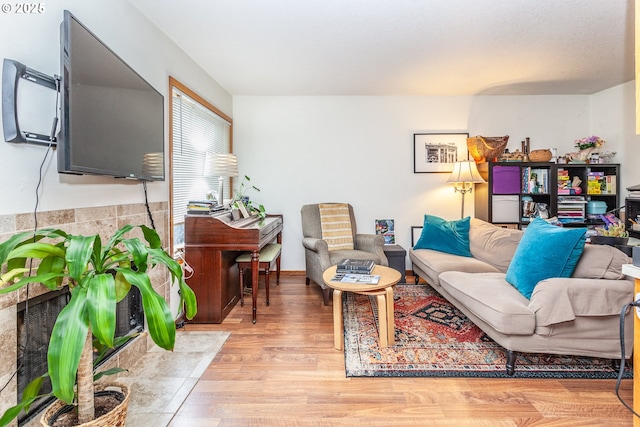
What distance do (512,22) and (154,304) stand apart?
293 cm

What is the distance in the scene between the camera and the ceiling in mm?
2182

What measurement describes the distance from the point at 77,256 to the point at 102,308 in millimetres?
185

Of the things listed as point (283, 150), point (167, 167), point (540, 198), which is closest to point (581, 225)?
point (540, 198)

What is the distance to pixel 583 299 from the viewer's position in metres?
1.89

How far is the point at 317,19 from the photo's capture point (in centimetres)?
230

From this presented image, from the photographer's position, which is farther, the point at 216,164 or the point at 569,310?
the point at 216,164

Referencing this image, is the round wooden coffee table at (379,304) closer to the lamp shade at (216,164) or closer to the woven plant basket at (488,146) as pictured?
the lamp shade at (216,164)

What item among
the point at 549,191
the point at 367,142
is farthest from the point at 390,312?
the point at 549,191

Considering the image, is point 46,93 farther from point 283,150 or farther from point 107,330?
point 283,150

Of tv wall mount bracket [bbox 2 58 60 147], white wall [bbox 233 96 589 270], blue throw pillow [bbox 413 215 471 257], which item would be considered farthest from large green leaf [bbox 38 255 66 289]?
blue throw pillow [bbox 413 215 471 257]

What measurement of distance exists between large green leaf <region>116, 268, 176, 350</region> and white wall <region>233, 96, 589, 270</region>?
10.3ft

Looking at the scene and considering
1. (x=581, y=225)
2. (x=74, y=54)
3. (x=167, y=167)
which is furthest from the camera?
(x=581, y=225)

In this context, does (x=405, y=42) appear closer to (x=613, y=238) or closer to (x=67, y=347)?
(x=613, y=238)

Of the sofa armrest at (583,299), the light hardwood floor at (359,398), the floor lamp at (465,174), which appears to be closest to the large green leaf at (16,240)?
the light hardwood floor at (359,398)
